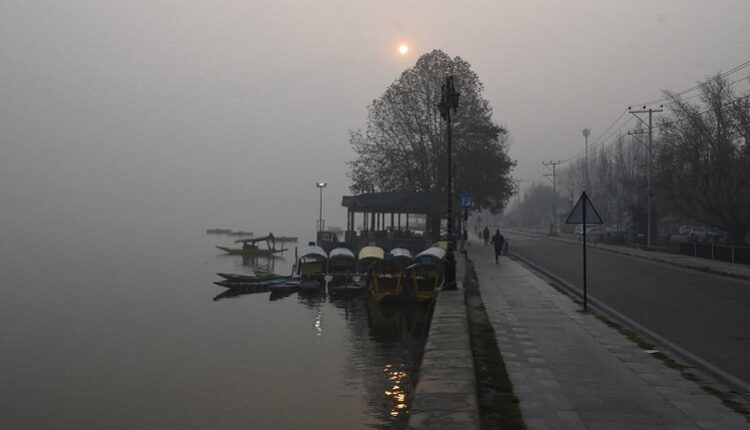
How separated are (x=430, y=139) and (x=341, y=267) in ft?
63.6

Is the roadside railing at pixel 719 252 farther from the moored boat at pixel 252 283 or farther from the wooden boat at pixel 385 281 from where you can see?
the moored boat at pixel 252 283

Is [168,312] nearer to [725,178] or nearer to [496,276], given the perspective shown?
[496,276]

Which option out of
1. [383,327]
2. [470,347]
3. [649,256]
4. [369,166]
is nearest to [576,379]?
[470,347]

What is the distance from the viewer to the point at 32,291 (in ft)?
129

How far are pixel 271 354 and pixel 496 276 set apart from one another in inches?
461

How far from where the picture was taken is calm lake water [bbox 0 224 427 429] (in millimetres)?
13539

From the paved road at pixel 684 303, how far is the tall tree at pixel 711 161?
7.95m

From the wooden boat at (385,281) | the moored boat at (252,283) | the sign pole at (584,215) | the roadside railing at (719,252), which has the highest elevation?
the sign pole at (584,215)

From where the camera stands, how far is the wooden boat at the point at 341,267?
37.5 m

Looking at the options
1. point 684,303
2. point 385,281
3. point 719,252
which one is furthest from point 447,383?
point 719,252

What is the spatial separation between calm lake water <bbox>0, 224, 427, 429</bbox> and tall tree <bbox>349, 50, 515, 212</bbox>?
2257cm

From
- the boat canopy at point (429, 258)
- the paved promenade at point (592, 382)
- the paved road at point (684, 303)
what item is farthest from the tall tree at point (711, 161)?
the paved promenade at point (592, 382)

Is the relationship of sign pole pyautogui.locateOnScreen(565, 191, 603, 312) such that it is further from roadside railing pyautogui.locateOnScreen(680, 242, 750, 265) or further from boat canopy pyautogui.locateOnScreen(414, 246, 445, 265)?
roadside railing pyautogui.locateOnScreen(680, 242, 750, 265)

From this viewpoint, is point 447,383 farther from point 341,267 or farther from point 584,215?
point 341,267
